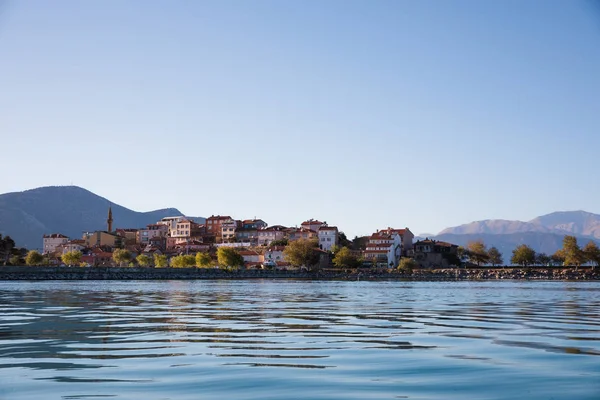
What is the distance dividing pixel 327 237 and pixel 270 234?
1677cm

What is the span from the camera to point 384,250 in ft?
535

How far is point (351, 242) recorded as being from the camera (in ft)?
620

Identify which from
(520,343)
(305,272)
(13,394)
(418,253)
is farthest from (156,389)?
(418,253)

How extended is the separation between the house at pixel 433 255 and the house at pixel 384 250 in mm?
5113

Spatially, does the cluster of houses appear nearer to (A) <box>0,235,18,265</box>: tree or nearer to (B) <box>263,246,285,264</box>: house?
(B) <box>263,246,285,264</box>: house

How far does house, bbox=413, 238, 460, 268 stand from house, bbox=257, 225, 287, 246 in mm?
32378

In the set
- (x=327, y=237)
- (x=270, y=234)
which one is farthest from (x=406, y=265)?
(x=270, y=234)

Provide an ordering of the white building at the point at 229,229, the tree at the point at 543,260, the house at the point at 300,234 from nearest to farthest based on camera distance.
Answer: the house at the point at 300,234, the tree at the point at 543,260, the white building at the point at 229,229

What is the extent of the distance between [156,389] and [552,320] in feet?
49.0

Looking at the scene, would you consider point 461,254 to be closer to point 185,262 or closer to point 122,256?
point 185,262

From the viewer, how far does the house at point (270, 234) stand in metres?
184

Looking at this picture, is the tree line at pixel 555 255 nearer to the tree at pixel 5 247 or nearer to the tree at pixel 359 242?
the tree at pixel 359 242

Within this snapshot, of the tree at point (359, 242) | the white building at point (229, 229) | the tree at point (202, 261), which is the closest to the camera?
the tree at point (202, 261)

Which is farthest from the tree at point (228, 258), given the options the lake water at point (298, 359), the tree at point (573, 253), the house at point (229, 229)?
the lake water at point (298, 359)
